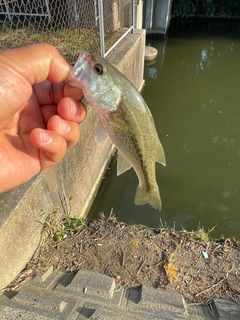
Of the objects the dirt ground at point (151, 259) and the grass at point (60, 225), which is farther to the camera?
the grass at point (60, 225)

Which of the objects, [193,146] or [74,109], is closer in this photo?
[74,109]

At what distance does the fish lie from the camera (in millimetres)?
1688

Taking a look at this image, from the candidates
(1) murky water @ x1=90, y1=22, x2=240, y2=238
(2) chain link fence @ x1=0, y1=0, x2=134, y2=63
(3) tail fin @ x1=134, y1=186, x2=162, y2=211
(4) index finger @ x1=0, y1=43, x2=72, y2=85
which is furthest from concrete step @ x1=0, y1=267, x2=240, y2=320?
(2) chain link fence @ x1=0, y1=0, x2=134, y2=63

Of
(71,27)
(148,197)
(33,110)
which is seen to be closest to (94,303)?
(148,197)

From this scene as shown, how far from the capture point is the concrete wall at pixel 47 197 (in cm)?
244

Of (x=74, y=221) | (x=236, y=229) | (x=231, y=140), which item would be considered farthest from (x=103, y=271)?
(x=231, y=140)

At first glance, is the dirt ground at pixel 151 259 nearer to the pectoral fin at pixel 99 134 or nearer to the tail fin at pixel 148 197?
the tail fin at pixel 148 197

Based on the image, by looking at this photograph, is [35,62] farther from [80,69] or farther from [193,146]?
[193,146]

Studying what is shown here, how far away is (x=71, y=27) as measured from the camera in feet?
21.5

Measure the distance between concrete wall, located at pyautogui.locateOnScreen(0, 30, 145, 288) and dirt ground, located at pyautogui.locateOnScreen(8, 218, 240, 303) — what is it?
0.24m

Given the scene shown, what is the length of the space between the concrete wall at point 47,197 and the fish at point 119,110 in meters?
1.09

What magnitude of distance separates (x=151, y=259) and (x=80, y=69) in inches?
88.0

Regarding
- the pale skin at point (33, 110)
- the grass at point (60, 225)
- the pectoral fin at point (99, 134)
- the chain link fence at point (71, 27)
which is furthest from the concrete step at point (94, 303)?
the chain link fence at point (71, 27)

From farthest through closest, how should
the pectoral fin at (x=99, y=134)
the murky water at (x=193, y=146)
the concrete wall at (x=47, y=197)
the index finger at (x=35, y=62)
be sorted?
1. the murky water at (x=193, y=146)
2. the concrete wall at (x=47, y=197)
3. the pectoral fin at (x=99, y=134)
4. the index finger at (x=35, y=62)
